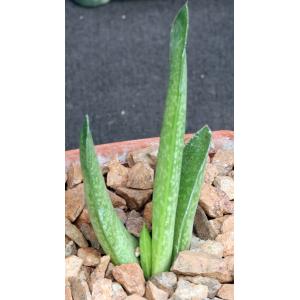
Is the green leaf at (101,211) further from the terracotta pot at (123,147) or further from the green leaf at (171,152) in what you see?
the terracotta pot at (123,147)

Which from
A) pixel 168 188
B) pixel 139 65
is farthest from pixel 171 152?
pixel 139 65

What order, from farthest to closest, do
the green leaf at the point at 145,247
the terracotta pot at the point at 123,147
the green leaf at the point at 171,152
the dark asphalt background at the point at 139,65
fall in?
the dark asphalt background at the point at 139,65, the terracotta pot at the point at 123,147, the green leaf at the point at 145,247, the green leaf at the point at 171,152

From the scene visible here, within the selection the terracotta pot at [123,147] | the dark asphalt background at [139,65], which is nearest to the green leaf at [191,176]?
the terracotta pot at [123,147]

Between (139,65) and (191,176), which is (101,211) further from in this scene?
(139,65)

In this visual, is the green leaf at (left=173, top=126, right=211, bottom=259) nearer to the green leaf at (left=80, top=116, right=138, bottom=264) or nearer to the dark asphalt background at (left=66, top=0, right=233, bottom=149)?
the green leaf at (left=80, top=116, right=138, bottom=264)
